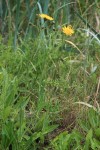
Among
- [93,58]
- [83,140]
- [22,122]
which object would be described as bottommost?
[83,140]

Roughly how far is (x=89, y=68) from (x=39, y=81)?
41cm

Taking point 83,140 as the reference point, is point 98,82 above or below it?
above

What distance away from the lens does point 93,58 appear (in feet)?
8.86

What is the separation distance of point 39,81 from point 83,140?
43cm

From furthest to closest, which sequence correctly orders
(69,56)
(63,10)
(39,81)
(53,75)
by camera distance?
(63,10), (69,56), (53,75), (39,81)

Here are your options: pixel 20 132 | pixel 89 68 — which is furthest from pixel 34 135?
pixel 89 68

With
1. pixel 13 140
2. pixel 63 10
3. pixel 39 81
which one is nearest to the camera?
pixel 13 140

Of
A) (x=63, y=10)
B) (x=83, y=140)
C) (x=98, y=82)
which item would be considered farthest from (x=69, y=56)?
(x=83, y=140)

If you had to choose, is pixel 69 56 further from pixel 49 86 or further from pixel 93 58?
pixel 49 86

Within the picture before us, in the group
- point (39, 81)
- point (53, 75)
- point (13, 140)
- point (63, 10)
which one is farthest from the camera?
point (63, 10)

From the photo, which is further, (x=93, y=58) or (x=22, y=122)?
(x=93, y=58)

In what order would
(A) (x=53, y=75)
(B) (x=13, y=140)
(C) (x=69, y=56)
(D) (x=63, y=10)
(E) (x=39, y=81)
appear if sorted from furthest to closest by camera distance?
(D) (x=63, y=10) < (C) (x=69, y=56) < (A) (x=53, y=75) < (E) (x=39, y=81) < (B) (x=13, y=140)

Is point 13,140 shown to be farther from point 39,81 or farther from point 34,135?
point 39,81

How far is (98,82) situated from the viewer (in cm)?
231
